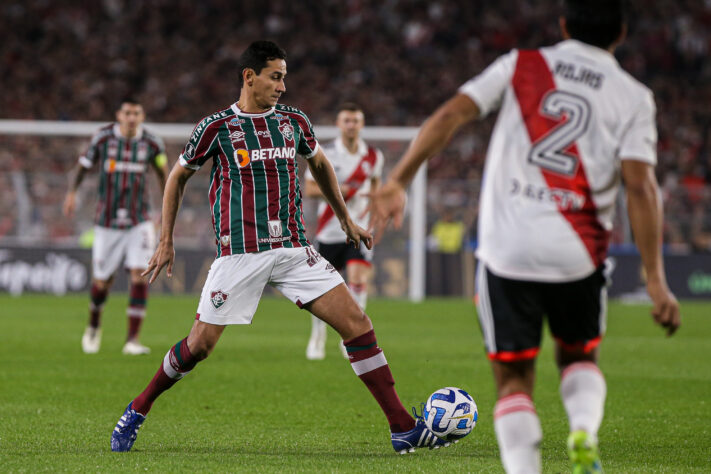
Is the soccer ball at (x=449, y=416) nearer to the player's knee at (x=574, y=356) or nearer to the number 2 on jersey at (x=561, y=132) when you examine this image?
the player's knee at (x=574, y=356)

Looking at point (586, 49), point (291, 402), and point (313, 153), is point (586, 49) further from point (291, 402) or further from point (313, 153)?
point (291, 402)

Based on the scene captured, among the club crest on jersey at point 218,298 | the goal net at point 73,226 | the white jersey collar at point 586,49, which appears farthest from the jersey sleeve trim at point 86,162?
the goal net at point 73,226

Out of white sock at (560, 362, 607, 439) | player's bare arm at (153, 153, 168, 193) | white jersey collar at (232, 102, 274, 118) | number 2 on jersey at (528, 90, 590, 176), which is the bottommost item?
player's bare arm at (153, 153, 168, 193)

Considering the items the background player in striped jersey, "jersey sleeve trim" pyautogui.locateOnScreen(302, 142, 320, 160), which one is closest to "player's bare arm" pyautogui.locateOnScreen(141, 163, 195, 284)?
"jersey sleeve trim" pyautogui.locateOnScreen(302, 142, 320, 160)

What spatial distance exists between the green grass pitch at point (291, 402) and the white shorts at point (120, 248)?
86cm

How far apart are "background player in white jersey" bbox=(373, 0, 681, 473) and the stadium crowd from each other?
788 inches

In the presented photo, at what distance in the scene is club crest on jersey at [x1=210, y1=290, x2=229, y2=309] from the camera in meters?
5.51

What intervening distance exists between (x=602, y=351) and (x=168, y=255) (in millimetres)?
7308

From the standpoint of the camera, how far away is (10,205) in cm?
1920

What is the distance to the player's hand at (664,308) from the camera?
141 inches

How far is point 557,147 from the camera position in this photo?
363cm

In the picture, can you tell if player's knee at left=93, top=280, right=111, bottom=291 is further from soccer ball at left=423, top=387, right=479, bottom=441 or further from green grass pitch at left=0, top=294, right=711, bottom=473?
soccer ball at left=423, top=387, right=479, bottom=441

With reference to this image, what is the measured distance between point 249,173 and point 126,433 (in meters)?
1.47

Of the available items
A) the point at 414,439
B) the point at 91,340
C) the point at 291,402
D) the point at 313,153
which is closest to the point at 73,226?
the point at 91,340
